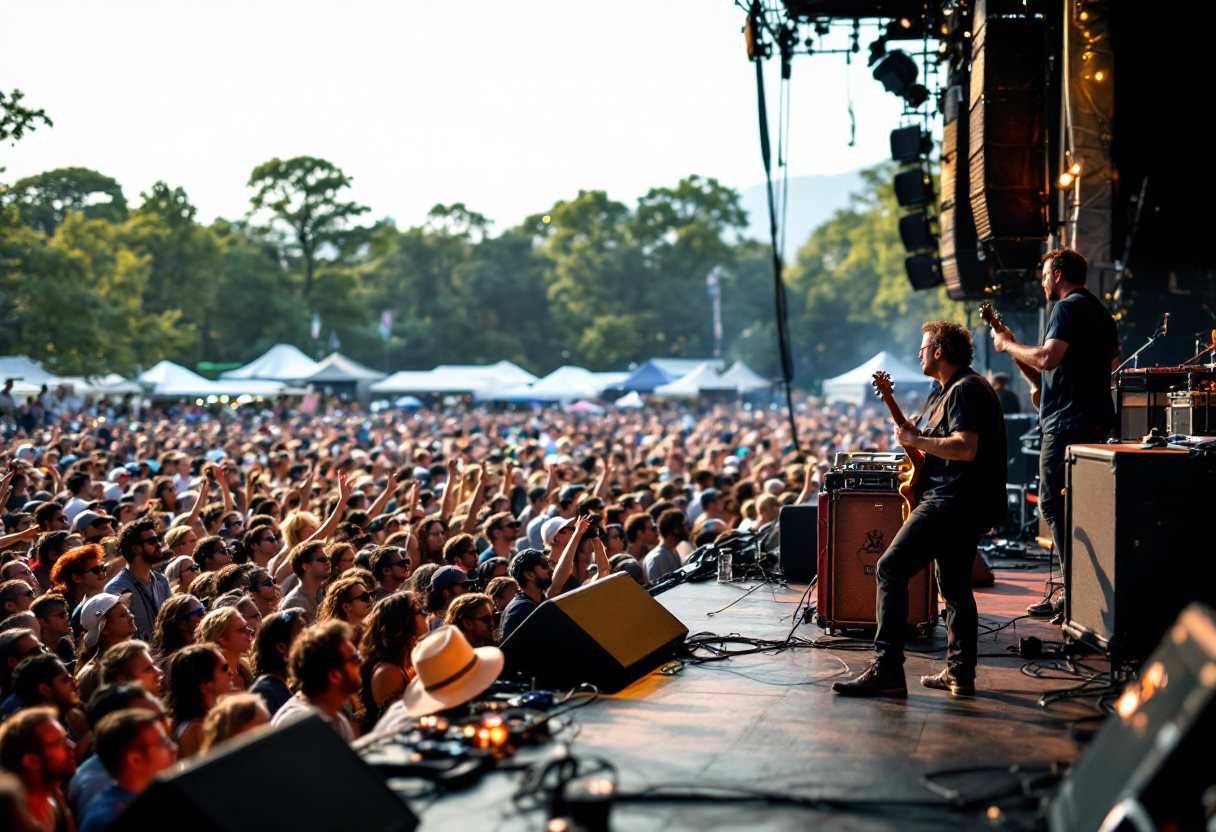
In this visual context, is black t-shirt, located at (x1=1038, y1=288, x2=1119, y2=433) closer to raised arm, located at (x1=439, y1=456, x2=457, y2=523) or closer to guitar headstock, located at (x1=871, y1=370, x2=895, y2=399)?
guitar headstock, located at (x1=871, y1=370, x2=895, y2=399)

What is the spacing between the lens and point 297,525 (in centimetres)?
750

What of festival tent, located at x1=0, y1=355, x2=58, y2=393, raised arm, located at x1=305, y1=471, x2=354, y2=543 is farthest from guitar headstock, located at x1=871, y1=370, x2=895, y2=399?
festival tent, located at x1=0, y1=355, x2=58, y2=393

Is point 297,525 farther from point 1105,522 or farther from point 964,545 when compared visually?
point 1105,522

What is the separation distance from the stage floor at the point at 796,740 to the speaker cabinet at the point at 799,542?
1.90 m

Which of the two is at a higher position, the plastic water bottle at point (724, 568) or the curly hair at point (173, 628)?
the curly hair at point (173, 628)

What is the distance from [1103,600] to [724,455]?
486 inches

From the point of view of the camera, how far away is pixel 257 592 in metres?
5.78

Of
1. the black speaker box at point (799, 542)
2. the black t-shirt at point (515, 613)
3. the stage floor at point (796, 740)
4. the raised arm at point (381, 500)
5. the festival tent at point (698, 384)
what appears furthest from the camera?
the festival tent at point (698, 384)

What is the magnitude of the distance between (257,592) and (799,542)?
3709mm

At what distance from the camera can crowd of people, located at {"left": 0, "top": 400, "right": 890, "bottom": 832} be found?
3.46 meters

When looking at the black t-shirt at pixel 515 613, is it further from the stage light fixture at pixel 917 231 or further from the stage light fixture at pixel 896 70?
the stage light fixture at pixel 917 231

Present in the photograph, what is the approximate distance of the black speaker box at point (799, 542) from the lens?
7.29 meters

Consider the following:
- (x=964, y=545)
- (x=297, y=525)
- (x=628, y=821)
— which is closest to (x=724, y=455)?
(x=297, y=525)

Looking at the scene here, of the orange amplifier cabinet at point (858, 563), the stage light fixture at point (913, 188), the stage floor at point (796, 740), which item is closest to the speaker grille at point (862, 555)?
the orange amplifier cabinet at point (858, 563)
